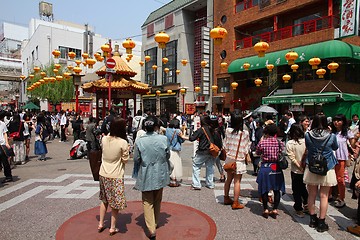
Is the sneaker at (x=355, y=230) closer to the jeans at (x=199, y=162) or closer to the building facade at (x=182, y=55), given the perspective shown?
the jeans at (x=199, y=162)

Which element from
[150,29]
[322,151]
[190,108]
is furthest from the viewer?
[150,29]

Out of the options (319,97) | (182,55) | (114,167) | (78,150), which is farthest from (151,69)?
(114,167)

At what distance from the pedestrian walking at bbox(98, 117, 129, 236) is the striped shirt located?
2.38 metres

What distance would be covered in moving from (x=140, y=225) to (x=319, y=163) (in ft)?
9.89

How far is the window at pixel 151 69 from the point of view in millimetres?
33469

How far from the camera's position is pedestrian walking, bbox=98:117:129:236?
12.7 ft

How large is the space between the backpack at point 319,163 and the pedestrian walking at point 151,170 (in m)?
2.28

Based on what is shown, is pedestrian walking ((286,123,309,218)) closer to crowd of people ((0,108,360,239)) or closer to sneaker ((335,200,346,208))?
crowd of people ((0,108,360,239))

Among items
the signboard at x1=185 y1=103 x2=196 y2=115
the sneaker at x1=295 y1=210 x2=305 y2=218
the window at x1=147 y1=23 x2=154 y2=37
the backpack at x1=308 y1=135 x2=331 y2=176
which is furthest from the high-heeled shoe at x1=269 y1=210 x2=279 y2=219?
the window at x1=147 y1=23 x2=154 y2=37

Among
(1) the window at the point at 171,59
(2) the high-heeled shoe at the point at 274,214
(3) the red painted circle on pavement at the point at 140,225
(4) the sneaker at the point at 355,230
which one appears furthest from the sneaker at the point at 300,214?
(1) the window at the point at 171,59

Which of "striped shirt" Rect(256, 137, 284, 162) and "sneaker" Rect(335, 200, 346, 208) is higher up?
"striped shirt" Rect(256, 137, 284, 162)

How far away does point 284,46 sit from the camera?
63.0 ft

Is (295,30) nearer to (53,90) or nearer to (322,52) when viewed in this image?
(322,52)

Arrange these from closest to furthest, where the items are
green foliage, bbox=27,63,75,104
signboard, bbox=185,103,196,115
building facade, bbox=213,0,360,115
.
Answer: building facade, bbox=213,0,360,115, signboard, bbox=185,103,196,115, green foliage, bbox=27,63,75,104
